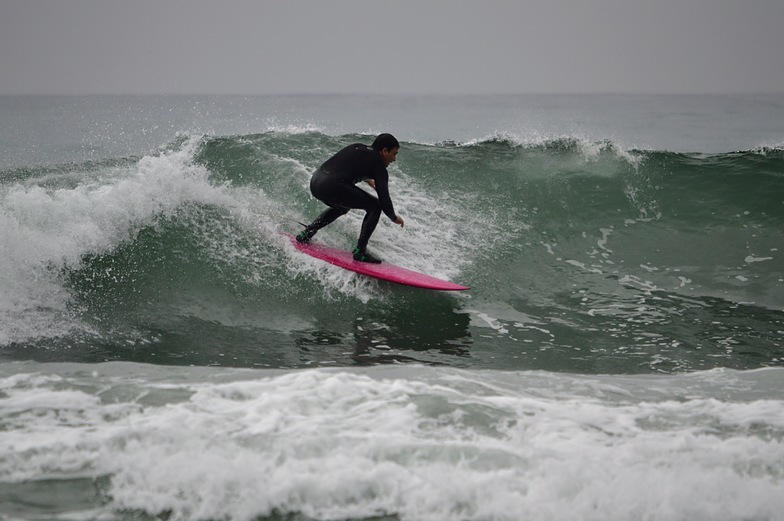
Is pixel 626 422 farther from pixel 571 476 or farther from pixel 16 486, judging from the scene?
pixel 16 486

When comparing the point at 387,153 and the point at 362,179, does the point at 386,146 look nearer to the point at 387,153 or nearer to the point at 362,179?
the point at 387,153

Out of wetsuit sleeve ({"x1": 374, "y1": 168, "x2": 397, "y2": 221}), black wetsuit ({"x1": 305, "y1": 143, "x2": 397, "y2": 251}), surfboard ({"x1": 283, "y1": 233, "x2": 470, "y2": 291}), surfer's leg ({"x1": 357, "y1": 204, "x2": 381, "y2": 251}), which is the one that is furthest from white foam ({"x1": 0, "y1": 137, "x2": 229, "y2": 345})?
wetsuit sleeve ({"x1": 374, "y1": 168, "x2": 397, "y2": 221})

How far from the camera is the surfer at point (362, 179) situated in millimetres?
5988

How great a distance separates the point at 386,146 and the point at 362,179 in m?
0.36

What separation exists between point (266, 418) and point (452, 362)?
197 cm

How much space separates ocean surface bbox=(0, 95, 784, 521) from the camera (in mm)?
2881

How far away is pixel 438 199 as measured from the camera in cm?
816

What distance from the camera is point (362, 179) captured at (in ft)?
20.2

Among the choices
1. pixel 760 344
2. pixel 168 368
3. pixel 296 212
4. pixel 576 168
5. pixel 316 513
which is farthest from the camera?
pixel 576 168

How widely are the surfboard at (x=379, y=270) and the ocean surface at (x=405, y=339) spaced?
13 cm

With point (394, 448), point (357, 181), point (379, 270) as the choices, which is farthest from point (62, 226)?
point (394, 448)

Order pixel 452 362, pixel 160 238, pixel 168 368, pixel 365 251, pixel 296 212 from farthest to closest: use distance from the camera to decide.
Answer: pixel 296 212, pixel 160 238, pixel 365 251, pixel 452 362, pixel 168 368

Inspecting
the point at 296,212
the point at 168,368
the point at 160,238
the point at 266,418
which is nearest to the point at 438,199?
the point at 296,212

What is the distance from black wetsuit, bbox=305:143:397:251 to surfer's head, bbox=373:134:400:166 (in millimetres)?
44
